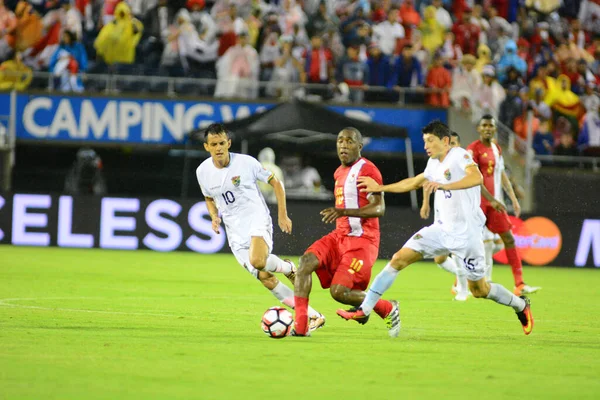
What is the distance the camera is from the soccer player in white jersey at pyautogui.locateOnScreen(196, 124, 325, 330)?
35.0 ft

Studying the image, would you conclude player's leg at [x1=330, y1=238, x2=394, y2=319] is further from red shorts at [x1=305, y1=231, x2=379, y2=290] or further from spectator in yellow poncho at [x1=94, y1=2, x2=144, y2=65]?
spectator in yellow poncho at [x1=94, y1=2, x2=144, y2=65]

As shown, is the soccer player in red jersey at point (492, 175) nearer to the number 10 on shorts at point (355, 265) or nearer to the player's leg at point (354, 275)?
the player's leg at point (354, 275)

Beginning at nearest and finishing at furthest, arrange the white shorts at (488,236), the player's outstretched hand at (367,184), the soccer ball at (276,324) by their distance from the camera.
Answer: the soccer ball at (276,324)
the player's outstretched hand at (367,184)
the white shorts at (488,236)

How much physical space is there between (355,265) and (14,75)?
51.6ft

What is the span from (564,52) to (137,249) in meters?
11.1

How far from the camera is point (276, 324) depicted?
9.51 m

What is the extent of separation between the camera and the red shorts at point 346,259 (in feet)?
32.8

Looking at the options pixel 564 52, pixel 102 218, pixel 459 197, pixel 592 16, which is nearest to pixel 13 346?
pixel 459 197

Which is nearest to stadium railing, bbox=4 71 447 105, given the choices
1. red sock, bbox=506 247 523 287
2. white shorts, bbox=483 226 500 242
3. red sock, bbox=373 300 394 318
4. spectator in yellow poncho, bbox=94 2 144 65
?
spectator in yellow poncho, bbox=94 2 144 65

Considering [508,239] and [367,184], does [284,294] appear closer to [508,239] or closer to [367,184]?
[367,184]

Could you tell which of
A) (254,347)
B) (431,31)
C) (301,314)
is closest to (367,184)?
(301,314)

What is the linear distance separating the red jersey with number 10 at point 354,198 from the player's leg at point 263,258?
78cm

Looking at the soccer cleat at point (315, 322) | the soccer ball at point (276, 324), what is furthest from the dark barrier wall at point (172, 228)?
the soccer ball at point (276, 324)

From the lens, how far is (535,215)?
71.3 ft
